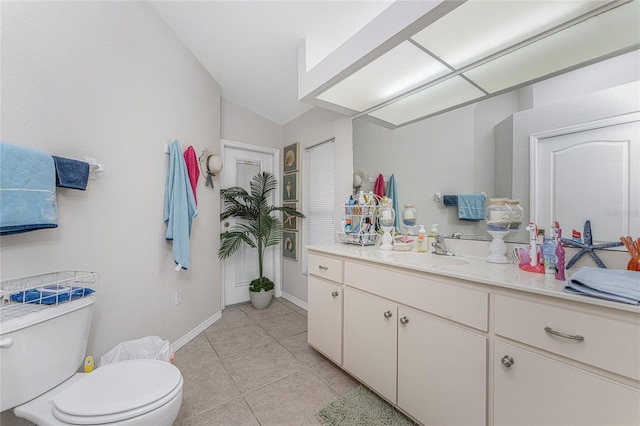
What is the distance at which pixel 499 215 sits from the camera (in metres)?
1.40

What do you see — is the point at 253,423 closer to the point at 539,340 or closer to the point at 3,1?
the point at 539,340

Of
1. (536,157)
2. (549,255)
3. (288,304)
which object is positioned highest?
(536,157)

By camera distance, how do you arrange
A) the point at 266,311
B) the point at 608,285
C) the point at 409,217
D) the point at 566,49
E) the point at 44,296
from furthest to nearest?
the point at 266,311 < the point at 409,217 < the point at 566,49 < the point at 44,296 < the point at 608,285

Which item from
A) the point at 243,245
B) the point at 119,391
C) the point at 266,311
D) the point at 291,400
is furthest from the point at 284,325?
the point at 119,391

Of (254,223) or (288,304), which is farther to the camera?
(288,304)

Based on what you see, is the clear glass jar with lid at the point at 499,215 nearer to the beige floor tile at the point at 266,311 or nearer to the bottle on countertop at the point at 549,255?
the bottle on countertop at the point at 549,255

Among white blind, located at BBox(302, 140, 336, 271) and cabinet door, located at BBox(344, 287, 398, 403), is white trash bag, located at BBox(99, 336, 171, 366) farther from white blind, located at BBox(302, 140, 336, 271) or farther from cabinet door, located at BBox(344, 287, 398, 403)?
white blind, located at BBox(302, 140, 336, 271)

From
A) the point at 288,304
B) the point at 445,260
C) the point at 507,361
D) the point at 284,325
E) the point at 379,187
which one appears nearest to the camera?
the point at 507,361

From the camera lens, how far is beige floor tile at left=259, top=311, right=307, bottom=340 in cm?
250

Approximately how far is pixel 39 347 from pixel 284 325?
1942mm

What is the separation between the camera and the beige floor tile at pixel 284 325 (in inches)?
98.6

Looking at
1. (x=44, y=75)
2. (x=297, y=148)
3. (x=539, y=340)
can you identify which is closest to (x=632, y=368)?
(x=539, y=340)

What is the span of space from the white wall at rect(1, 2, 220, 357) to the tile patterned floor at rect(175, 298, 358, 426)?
0.39 metres

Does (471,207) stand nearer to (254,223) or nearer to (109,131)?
(109,131)
